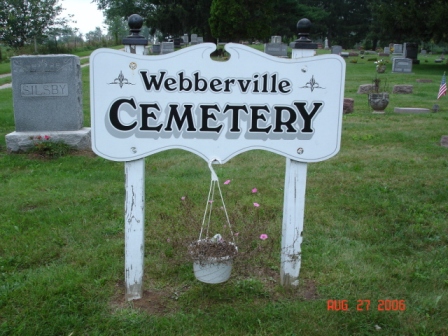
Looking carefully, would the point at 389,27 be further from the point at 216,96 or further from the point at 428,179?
the point at 216,96

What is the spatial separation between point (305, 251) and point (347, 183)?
1873 millimetres

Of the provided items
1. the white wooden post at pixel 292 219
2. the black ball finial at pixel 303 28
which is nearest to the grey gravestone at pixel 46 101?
the white wooden post at pixel 292 219

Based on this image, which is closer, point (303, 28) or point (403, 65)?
point (303, 28)

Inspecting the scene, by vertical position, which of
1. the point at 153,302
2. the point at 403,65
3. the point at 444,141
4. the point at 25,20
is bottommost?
the point at 153,302

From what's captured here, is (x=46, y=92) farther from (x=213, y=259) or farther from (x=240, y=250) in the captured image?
(x=213, y=259)

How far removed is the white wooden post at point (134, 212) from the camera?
2.69 metres

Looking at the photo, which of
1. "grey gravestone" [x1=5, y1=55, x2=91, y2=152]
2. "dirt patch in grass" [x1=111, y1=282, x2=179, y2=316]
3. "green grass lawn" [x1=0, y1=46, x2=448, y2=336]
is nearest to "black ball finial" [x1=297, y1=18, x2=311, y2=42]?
"green grass lawn" [x1=0, y1=46, x2=448, y2=336]

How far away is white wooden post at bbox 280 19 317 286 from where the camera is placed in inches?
109

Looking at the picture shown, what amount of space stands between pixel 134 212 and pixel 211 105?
32.7 inches

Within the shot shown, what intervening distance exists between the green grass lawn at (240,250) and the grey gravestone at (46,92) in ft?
2.81

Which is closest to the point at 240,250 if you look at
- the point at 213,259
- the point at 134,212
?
the point at 213,259

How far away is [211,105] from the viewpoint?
2701 millimetres

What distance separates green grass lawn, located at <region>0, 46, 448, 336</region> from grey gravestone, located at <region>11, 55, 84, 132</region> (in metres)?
0.86

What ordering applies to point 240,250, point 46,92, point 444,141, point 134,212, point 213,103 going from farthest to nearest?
point 444,141 → point 46,92 → point 240,250 → point 134,212 → point 213,103
